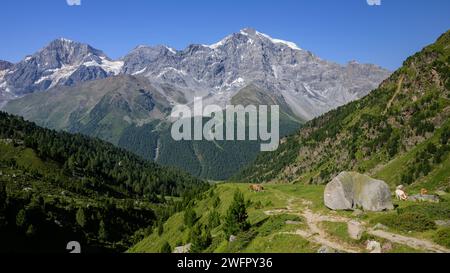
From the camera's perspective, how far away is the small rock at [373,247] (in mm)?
49625

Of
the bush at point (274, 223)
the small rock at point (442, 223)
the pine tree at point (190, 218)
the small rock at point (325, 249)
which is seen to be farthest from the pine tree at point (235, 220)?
the pine tree at point (190, 218)

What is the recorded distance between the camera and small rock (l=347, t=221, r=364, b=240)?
5525 centimetres

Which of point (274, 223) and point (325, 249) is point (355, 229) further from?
point (274, 223)

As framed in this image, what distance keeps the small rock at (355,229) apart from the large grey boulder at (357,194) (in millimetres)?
8582

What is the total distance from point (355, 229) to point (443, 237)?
1119 cm

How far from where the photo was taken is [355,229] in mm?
58344

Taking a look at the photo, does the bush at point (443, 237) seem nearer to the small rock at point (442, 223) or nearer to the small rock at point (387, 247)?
the small rock at point (442, 223)

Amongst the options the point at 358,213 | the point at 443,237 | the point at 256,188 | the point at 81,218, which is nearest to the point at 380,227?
the point at 443,237

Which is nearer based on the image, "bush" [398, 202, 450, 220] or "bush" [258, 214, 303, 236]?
"bush" [398, 202, 450, 220]

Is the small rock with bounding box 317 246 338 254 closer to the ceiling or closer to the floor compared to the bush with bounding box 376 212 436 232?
closer to the floor

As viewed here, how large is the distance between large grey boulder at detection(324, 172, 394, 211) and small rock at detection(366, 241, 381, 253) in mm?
17480

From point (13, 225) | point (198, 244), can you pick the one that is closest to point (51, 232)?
point (13, 225)

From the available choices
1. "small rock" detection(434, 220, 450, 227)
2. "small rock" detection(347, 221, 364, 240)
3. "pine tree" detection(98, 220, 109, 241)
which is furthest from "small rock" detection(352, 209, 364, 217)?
"pine tree" detection(98, 220, 109, 241)

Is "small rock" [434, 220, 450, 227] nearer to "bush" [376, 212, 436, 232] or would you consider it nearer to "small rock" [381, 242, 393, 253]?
"bush" [376, 212, 436, 232]
